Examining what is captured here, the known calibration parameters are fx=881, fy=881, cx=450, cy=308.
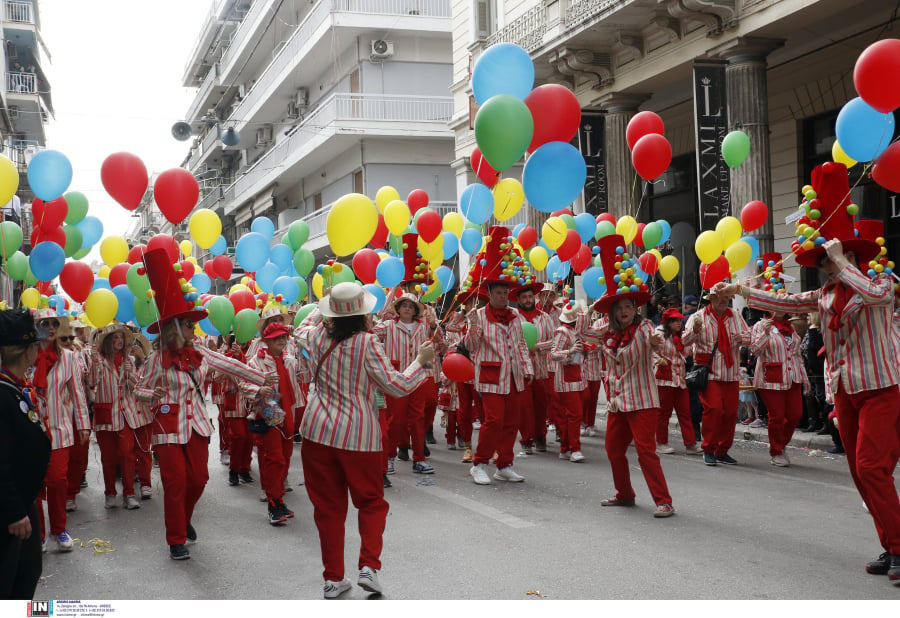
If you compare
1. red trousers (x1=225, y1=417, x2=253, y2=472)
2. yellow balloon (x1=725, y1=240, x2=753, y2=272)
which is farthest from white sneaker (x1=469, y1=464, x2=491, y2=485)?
yellow balloon (x1=725, y1=240, x2=753, y2=272)

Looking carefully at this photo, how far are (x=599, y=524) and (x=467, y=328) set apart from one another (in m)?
2.87

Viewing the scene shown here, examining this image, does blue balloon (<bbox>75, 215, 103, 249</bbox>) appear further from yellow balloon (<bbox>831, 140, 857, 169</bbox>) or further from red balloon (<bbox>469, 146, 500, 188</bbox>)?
yellow balloon (<bbox>831, 140, 857, 169</bbox>)

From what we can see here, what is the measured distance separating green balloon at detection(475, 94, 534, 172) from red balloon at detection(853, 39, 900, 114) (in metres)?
2.26

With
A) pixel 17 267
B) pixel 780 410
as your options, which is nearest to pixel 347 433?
pixel 17 267

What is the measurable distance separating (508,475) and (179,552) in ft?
11.3

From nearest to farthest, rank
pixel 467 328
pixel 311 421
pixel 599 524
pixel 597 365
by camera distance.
A: pixel 311 421 < pixel 599 524 < pixel 467 328 < pixel 597 365

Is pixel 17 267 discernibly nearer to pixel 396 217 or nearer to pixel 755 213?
pixel 396 217

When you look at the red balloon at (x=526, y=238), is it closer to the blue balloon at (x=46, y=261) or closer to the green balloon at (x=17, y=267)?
the blue balloon at (x=46, y=261)

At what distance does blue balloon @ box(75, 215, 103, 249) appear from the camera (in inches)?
393

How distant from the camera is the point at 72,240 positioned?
9281 millimetres

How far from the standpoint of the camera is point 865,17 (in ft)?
42.5

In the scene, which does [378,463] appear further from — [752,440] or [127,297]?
[752,440]

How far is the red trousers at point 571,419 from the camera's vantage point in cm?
983

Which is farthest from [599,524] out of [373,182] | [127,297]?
[373,182]
